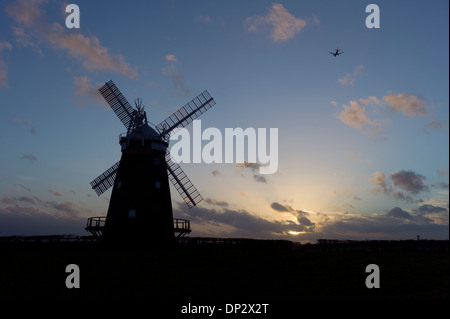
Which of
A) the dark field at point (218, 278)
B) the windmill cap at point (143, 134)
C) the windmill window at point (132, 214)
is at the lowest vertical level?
the dark field at point (218, 278)

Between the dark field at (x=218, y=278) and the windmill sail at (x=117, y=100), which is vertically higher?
the windmill sail at (x=117, y=100)

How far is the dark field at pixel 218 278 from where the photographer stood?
15.8 m

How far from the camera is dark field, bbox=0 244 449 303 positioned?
15750 millimetres

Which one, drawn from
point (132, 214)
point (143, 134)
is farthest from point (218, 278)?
point (143, 134)

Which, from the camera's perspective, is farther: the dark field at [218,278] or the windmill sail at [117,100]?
the windmill sail at [117,100]

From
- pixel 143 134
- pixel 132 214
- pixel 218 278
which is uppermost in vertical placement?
pixel 143 134

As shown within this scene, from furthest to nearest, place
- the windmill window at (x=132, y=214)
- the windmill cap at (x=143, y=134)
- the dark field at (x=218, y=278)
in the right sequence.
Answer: the windmill cap at (x=143, y=134) → the windmill window at (x=132, y=214) → the dark field at (x=218, y=278)

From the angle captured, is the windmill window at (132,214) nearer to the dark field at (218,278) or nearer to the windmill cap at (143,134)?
the dark field at (218,278)

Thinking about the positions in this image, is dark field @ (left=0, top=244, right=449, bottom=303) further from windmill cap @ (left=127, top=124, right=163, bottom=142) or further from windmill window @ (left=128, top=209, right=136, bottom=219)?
windmill cap @ (left=127, top=124, right=163, bottom=142)

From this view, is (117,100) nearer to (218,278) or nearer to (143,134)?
(143,134)

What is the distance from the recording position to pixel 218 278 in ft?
59.7

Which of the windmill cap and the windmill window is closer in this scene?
the windmill window
